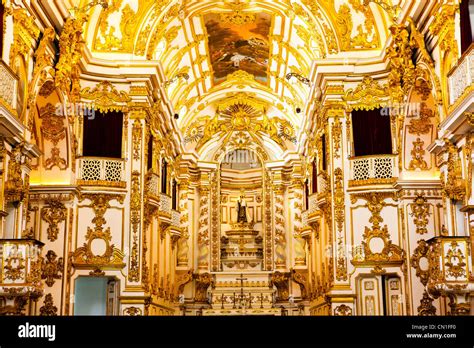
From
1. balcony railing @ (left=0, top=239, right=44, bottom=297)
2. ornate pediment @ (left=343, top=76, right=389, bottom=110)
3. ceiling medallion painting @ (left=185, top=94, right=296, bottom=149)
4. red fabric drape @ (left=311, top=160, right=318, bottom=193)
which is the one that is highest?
ceiling medallion painting @ (left=185, top=94, right=296, bottom=149)

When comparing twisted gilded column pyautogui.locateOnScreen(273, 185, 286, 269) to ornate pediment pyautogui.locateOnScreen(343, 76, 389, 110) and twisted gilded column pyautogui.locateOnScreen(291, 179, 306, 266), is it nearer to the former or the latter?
twisted gilded column pyautogui.locateOnScreen(291, 179, 306, 266)

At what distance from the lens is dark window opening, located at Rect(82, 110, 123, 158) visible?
907 inches

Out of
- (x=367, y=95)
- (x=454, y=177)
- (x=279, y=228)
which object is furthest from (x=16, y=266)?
(x=279, y=228)

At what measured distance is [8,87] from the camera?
15.6 meters

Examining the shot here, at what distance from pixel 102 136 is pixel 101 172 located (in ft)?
4.19

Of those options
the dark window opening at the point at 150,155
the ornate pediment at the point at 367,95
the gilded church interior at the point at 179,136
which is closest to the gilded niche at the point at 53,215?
the gilded church interior at the point at 179,136

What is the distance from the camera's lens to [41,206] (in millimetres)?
21594

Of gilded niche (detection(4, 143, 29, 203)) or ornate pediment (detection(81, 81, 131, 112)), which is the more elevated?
ornate pediment (detection(81, 81, 131, 112))

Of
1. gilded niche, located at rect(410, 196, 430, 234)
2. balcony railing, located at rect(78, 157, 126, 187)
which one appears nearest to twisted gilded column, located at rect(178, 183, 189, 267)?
balcony railing, located at rect(78, 157, 126, 187)

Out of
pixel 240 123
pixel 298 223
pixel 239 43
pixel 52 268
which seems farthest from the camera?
pixel 240 123

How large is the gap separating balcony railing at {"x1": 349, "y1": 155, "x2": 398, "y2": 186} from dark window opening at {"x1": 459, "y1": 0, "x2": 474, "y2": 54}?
21.8 feet

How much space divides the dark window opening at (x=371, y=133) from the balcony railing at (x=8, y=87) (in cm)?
1114

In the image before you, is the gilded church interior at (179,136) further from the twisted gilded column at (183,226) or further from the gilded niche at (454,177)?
the twisted gilded column at (183,226)

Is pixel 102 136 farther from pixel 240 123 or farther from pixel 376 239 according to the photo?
pixel 240 123
